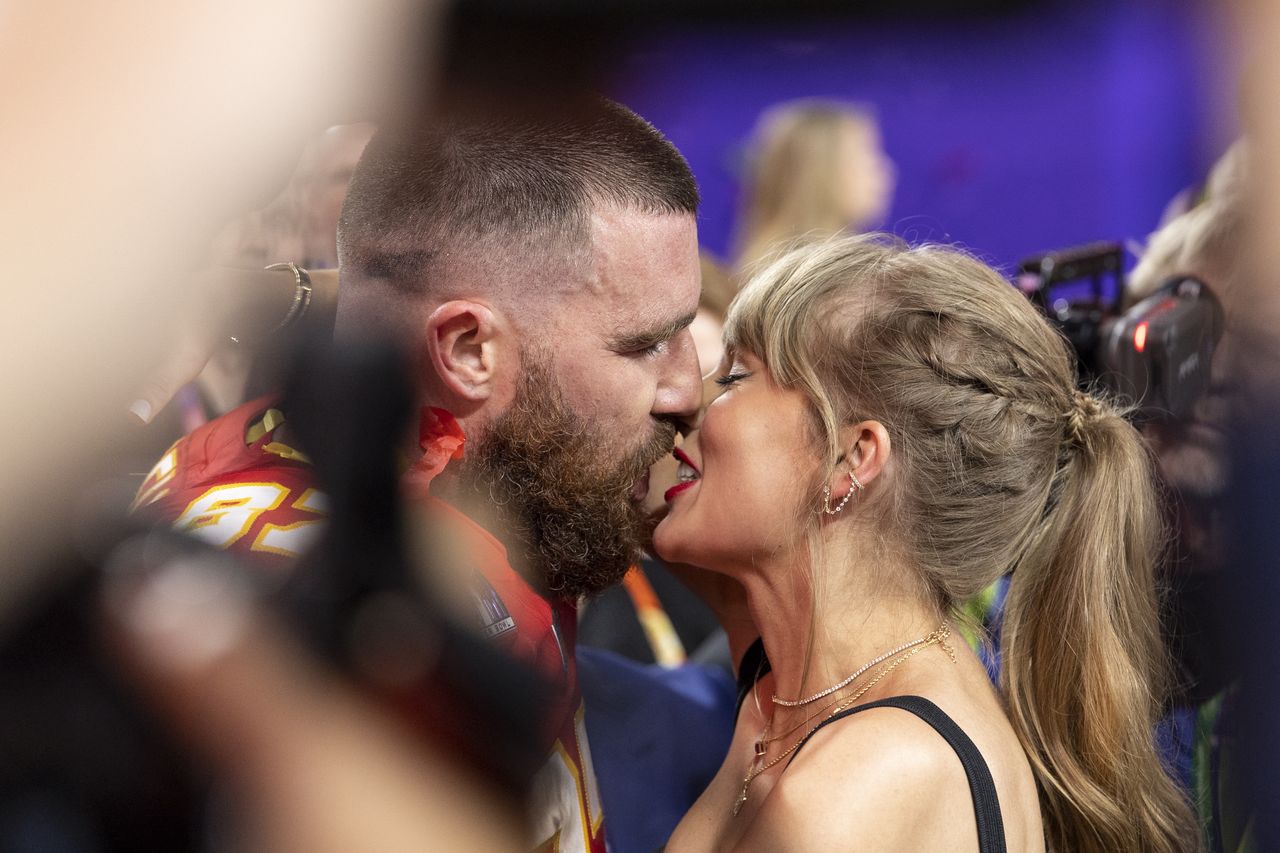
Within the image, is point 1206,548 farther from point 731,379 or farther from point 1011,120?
point 1011,120

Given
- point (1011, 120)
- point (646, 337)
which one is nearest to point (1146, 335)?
point (646, 337)

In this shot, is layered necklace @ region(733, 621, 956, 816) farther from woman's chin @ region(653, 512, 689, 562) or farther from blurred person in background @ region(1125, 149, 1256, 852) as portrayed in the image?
blurred person in background @ region(1125, 149, 1256, 852)

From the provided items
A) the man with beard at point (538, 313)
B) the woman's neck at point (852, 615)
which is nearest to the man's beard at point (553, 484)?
the man with beard at point (538, 313)

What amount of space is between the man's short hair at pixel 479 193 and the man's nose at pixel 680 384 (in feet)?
0.67

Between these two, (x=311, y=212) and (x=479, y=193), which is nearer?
(x=479, y=193)

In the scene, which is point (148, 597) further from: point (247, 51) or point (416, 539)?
point (247, 51)

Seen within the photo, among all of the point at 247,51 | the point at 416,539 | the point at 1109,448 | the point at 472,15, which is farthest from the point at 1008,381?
the point at 247,51

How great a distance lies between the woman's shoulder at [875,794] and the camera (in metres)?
1.13

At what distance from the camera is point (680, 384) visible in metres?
1.54

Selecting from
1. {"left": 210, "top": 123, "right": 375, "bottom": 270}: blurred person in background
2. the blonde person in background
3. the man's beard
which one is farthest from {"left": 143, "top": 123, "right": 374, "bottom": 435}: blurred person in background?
the blonde person in background

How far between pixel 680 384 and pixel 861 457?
0.29 metres

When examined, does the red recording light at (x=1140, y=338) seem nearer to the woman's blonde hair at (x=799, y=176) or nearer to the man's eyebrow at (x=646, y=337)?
the man's eyebrow at (x=646, y=337)

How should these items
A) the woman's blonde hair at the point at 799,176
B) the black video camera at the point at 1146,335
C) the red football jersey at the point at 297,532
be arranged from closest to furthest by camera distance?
the red football jersey at the point at 297,532
the black video camera at the point at 1146,335
the woman's blonde hair at the point at 799,176

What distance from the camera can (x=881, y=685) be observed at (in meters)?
1.35
